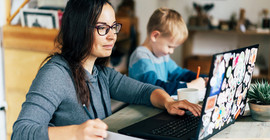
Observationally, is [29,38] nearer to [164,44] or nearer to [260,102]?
[164,44]

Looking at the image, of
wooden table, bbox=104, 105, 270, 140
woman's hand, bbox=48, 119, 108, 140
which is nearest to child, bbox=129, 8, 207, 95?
wooden table, bbox=104, 105, 270, 140

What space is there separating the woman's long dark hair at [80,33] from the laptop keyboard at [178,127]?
32cm

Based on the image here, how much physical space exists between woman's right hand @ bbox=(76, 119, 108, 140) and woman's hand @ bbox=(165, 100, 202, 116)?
395mm

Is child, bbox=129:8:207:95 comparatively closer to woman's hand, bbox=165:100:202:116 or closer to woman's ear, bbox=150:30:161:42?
woman's ear, bbox=150:30:161:42

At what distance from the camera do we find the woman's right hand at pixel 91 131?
0.88 m

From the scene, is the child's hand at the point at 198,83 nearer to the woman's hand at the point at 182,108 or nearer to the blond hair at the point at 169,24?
the blond hair at the point at 169,24

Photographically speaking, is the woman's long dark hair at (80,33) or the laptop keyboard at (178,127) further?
the woman's long dark hair at (80,33)

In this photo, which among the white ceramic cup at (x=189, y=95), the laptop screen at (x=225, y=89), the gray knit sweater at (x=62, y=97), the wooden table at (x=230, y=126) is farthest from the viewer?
the white ceramic cup at (x=189, y=95)

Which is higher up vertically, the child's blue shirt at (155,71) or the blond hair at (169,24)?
the blond hair at (169,24)

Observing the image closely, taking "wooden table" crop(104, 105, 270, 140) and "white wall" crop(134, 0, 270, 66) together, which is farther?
"white wall" crop(134, 0, 270, 66)

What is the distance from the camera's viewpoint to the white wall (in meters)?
4.25

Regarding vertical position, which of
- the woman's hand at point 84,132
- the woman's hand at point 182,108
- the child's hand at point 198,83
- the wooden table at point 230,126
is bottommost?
the wooden table at point 230,126

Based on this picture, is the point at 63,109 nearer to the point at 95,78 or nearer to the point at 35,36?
the point at 95,78

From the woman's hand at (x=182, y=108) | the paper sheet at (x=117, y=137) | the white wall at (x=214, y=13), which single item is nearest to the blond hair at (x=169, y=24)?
the woman's hand at (x=182, y=108)
